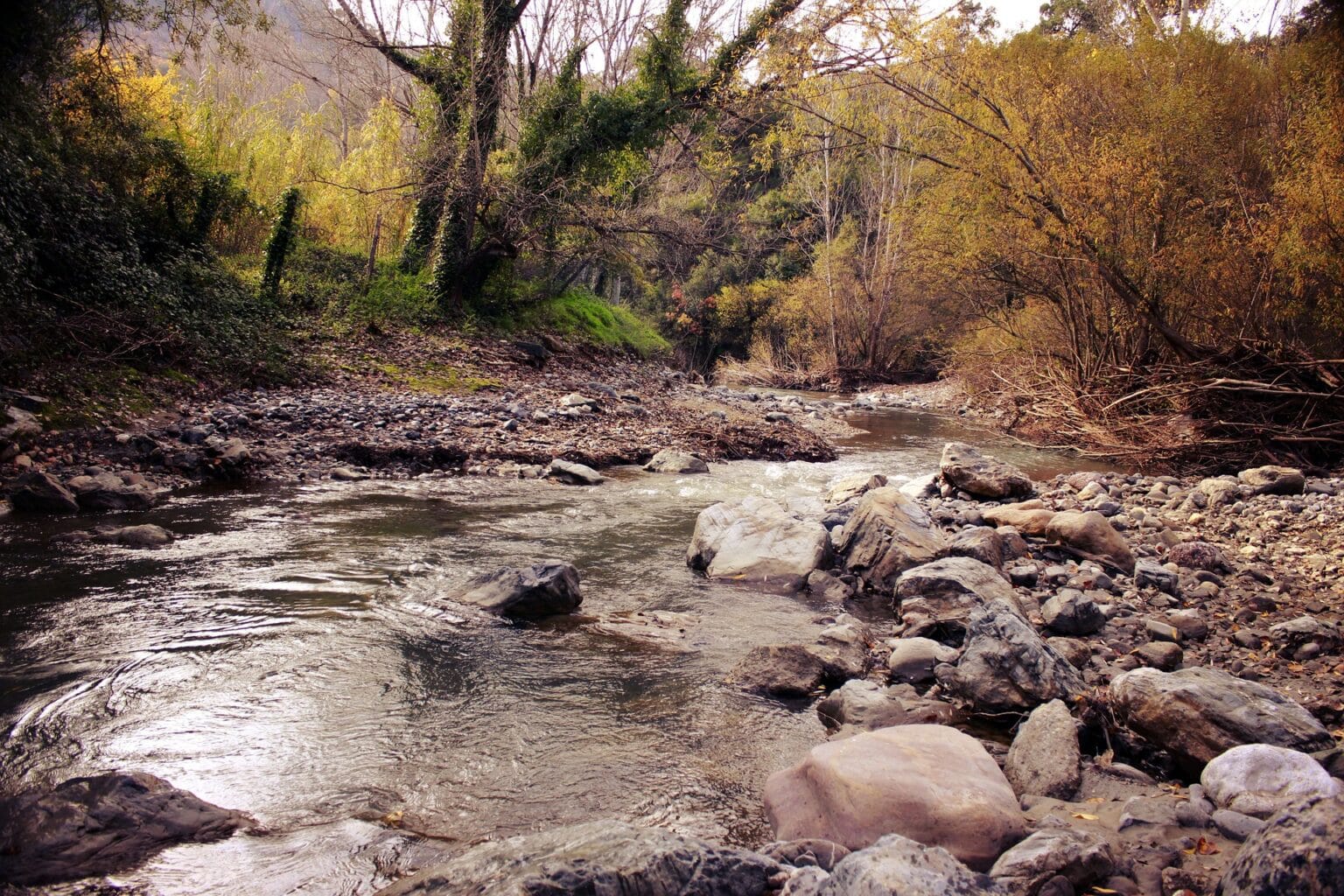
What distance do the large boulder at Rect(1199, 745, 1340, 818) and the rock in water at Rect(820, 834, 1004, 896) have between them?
1.42 meters

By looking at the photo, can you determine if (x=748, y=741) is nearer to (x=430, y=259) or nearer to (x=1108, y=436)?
(x=1108, y=436)

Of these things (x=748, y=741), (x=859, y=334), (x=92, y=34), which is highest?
(x=92, y=34)

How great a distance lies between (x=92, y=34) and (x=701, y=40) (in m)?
13.4

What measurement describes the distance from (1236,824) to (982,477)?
6617mm

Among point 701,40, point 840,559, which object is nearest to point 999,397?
point 701,40

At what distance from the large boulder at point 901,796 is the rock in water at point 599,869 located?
0.49 m

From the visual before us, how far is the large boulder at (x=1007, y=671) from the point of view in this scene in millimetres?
4074

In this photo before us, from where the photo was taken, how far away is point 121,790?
114 inches

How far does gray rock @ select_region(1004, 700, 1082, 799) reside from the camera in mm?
3342

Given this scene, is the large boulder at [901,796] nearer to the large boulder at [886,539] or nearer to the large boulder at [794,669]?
the large boulder at [794,669]

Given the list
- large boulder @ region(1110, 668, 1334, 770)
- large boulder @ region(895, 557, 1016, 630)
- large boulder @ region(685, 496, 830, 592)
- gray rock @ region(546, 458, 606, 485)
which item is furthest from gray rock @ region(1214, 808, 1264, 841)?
gray rock @ region(546, 458, 606, 485)

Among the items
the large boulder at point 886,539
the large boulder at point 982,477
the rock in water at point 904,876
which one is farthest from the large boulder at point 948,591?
the large boulder at point 982,477

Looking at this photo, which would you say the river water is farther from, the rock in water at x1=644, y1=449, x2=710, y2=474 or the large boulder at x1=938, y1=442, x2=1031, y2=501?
the large boulder at x1=938, y1=442, x2=1031, y2=501

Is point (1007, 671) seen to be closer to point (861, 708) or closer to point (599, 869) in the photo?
point (861, 708)
